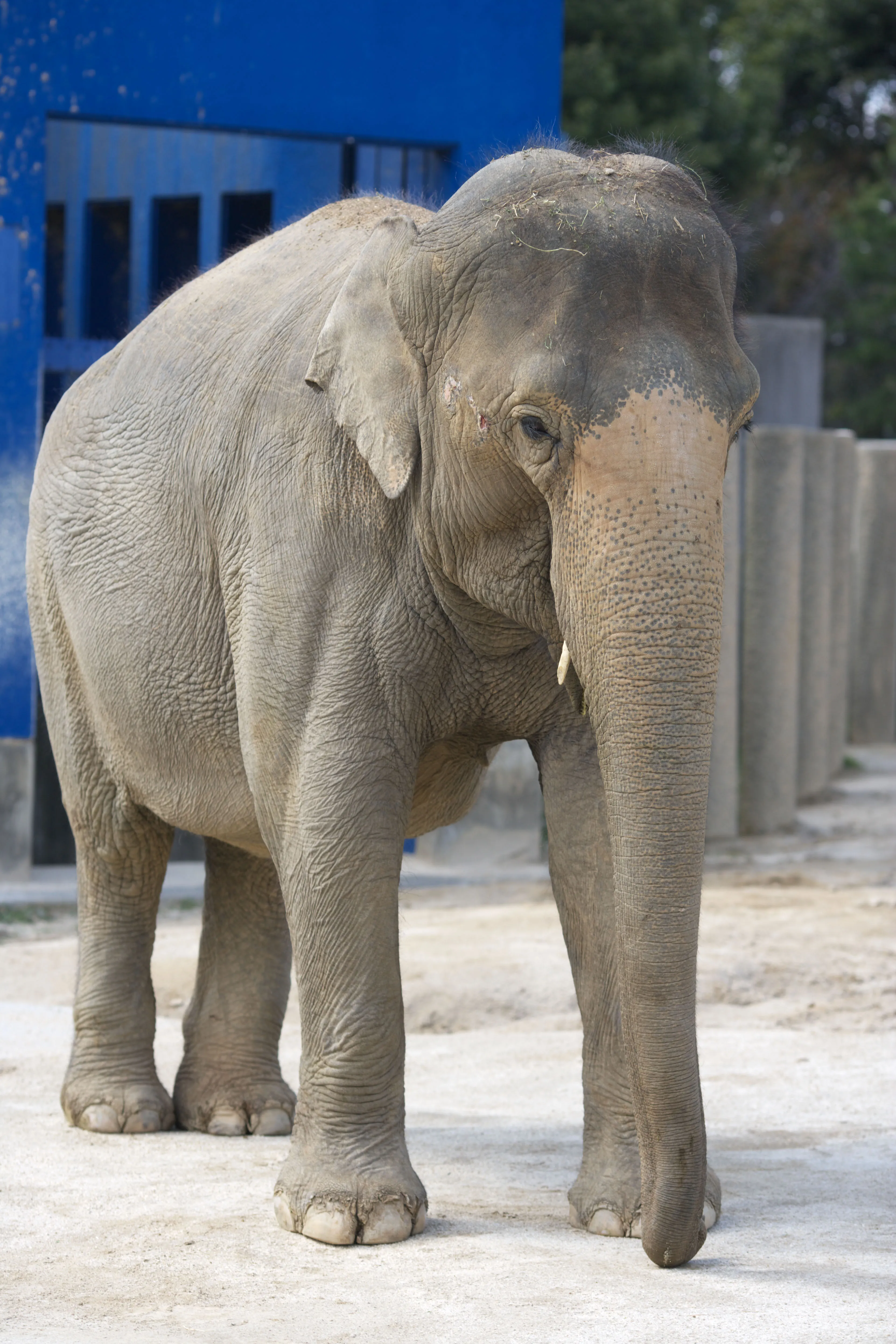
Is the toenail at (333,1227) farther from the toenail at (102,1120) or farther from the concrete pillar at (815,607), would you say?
the concrete pillar at (815,607)

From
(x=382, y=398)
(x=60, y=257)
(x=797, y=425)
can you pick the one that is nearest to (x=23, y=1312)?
(x=382, y=398)

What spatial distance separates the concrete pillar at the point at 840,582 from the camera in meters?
11.8

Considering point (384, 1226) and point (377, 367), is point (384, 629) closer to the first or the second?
point (377, 367)

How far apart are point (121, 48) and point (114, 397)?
4.34 meters

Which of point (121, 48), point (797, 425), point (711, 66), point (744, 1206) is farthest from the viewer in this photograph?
point (711, 66)

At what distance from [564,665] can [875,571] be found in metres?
10.9

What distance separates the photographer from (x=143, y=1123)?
4770 mm

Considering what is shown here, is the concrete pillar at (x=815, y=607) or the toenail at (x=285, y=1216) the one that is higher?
the toenail at (x=285, y=1216)

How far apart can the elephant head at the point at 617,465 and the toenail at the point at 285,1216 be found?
80 cm

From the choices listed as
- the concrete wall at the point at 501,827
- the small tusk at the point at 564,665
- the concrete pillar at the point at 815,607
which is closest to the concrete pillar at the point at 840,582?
the concrete pillar at the point at 815,607

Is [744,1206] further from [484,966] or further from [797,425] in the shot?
[797,425]

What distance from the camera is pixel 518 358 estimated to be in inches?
130

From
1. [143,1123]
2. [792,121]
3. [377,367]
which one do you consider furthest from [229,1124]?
[792,121]

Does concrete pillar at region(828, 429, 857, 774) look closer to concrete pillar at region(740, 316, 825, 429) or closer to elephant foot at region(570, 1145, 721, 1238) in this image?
concrete pillar at region(740, 316, 825, 429)
